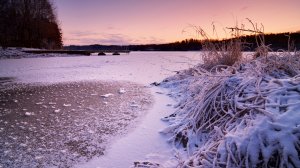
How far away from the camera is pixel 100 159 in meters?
1.82

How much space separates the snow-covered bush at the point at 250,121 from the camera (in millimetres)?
1205

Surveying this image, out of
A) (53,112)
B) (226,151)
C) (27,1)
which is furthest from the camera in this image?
(27,1)

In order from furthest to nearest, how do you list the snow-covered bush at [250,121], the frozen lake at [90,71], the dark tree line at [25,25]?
the dark tree line at [25,25] < the frozen lake at [90,71] < the snow-covered bush at [250,121]

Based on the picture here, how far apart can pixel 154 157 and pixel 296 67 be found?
4.57ft

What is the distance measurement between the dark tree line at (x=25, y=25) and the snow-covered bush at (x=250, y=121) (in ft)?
100

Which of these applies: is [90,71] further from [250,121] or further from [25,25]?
[25,25]

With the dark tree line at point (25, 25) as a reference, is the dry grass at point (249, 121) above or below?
below

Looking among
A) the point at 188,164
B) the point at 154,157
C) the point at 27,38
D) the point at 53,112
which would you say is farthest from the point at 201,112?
the point at 27,38

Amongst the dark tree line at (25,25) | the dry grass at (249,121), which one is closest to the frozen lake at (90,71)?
the dry grass at (249,121)

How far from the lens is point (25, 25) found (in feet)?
99.0

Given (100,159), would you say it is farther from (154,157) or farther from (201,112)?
(201,112)

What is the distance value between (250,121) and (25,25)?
33194mm

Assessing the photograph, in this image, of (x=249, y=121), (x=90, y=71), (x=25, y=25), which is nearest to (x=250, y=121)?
(x=249, y=121)

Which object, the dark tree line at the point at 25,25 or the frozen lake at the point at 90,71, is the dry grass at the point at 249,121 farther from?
the dark tree line at the point at 25,25
